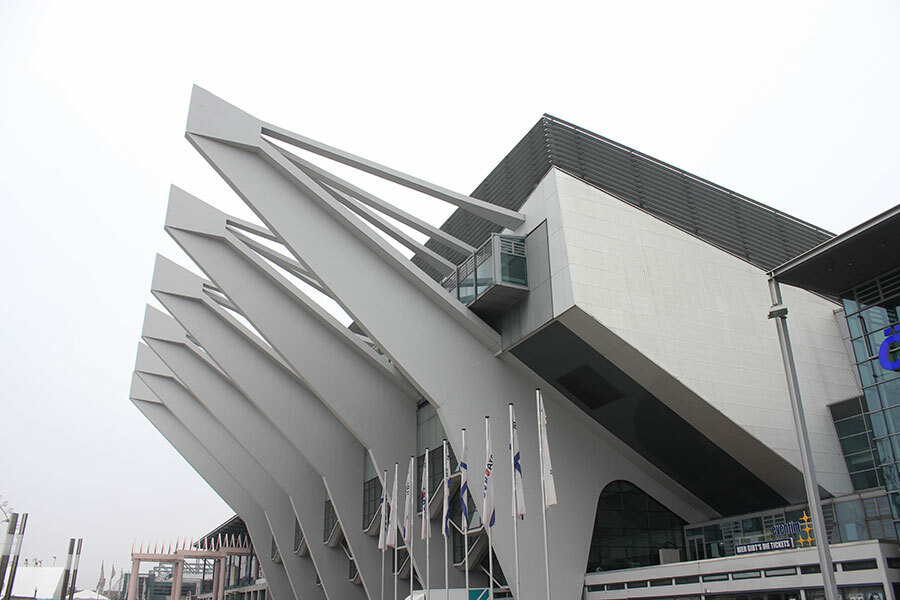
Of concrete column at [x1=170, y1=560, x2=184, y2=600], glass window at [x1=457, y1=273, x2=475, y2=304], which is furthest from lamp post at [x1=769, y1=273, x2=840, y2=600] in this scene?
concrete column at [x1=170, y1=560, x2=184, y2=600]

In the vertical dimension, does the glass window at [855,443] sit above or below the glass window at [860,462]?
above

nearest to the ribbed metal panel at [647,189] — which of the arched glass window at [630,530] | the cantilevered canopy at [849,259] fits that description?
the cantilevered canopy at [849,259]

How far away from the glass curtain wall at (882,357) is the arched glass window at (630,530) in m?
9.78

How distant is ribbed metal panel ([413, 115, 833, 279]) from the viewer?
1031 inches

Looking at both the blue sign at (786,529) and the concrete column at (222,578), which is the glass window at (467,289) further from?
the concrete column at (222,578)

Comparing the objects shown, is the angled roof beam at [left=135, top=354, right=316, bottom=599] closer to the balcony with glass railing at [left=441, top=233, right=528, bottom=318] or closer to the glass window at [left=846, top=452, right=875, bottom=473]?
the balcony with glass railing at [left=441, top=233, right=528, bottom=318]

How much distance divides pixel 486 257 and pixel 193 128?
36.2 feet

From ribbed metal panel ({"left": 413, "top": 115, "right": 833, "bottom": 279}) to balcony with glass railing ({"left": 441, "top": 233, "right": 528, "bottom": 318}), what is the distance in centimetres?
286

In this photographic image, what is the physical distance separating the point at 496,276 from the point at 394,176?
17.3 feet

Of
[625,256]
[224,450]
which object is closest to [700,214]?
[625,256]

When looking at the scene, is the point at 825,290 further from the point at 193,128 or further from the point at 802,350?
the point at 193,128

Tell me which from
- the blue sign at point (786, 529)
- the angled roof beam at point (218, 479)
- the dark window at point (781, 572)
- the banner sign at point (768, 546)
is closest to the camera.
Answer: the dark window at point (781, 572)

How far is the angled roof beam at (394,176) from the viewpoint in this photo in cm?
2570

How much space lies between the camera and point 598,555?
25.5 meters
